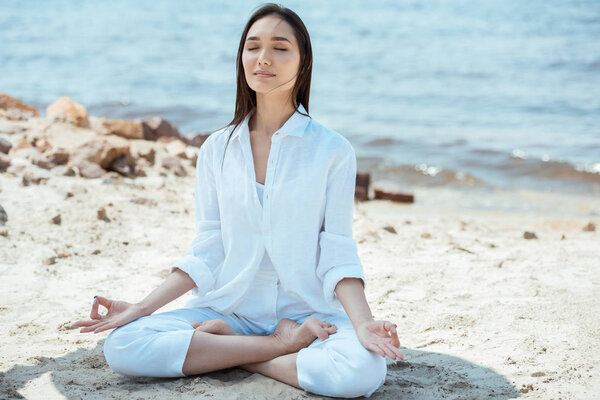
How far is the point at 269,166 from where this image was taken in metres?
2.74

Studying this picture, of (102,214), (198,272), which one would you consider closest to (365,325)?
(198,272)

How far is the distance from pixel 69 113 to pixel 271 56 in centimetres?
561

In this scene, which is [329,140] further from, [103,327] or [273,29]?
[103,327]

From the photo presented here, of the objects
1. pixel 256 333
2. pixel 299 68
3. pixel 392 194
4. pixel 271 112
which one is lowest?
pixel 392 194

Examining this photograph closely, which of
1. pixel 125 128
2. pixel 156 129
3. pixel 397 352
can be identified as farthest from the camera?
pixel 156 129

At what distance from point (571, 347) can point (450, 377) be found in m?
0.65

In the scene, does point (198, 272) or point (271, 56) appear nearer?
point (271, 56)

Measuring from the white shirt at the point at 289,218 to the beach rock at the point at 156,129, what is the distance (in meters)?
5.17

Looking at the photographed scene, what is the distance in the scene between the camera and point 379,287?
12.7ft

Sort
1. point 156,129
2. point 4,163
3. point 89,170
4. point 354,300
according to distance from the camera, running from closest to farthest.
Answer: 1. point 354,300
2. point 4,163
3. point 89,170
4. point 156,129

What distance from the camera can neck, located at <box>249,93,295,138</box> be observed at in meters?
2.85

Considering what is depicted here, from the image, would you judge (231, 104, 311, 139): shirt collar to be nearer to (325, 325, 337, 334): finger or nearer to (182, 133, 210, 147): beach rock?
(325, 325, 337, 334): finger

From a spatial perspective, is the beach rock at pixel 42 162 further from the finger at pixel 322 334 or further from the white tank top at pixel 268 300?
the finger at pixel 322 334

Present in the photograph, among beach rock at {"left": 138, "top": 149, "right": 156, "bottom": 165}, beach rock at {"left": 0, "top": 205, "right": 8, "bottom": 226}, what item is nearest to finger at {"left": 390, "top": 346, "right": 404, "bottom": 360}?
beach rock at {"left": 0, "top": 205, "right": 8, "bottom": 226}
